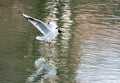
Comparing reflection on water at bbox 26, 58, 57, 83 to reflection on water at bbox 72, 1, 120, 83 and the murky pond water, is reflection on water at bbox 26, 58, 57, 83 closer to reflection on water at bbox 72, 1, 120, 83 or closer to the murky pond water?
the murky pond water

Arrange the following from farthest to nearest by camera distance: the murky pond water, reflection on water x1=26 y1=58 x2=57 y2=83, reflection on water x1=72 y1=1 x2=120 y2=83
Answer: reflection on water x1=72 y1=1 x2=120 y2=83 → the murky pond water → reflection on water x1=26 y1=58 x2=57 y2=83

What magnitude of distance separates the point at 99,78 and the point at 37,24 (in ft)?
8.20

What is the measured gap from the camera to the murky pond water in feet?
44.2

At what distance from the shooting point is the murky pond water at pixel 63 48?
13484 mm

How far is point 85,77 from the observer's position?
13.4m

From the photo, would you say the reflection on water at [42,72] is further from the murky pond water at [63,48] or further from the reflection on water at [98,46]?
the reflection on water at [98,46]

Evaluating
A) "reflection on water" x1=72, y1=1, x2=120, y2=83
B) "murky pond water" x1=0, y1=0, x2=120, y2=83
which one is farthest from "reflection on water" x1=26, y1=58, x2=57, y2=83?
"reflection on water" x1=72, y1=1, x2=120, y2=83

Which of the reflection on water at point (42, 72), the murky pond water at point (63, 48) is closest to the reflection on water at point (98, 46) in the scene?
the murky pond water at point (63, 48)

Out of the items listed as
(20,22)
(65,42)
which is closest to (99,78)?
(65,42)

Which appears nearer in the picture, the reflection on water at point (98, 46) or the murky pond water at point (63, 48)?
the murky pond water at point (63, 48)

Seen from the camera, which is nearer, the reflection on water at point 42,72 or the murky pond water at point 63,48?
the reflection on water at point 42,72

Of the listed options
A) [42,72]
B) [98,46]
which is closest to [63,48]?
[98,46]

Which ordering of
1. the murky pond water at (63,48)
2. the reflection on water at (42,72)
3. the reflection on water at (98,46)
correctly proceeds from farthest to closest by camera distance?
the reflection on water at (98,46)
the murky pond water at (63,48)
the reflection on water at (42,72)

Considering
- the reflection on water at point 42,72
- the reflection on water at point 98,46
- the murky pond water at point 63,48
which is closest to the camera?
the reflection on water at point 42,72
